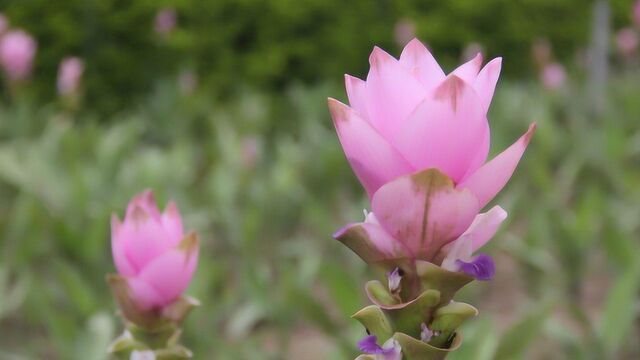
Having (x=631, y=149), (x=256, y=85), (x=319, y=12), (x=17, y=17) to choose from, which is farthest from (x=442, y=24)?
(x=631, y=149)

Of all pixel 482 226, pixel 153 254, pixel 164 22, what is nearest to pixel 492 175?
pixel 482 226

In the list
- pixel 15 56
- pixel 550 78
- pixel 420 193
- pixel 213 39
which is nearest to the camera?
pixel 420 193

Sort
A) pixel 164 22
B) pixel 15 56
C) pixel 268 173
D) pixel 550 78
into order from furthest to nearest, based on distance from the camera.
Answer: pixel 164 22 < pixel 550 78 < pixel 268 173 < pixel 15 56

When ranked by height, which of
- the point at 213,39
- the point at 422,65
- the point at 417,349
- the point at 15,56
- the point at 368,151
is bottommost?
the point at 417,349

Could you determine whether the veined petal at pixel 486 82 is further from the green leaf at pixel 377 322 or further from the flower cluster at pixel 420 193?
the green leaf at pixel 377 322

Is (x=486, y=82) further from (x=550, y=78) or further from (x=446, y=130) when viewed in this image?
(x=550, y=78)

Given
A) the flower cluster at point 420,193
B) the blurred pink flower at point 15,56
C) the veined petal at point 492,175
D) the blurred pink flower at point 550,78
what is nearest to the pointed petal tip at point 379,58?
the flower cluster at point 420,193

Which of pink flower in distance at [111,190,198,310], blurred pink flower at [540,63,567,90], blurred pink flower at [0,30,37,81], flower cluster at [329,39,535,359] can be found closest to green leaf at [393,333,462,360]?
flower cluster at [329,39,535,359]

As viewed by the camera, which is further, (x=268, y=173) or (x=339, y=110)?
(x=268, y=173)
